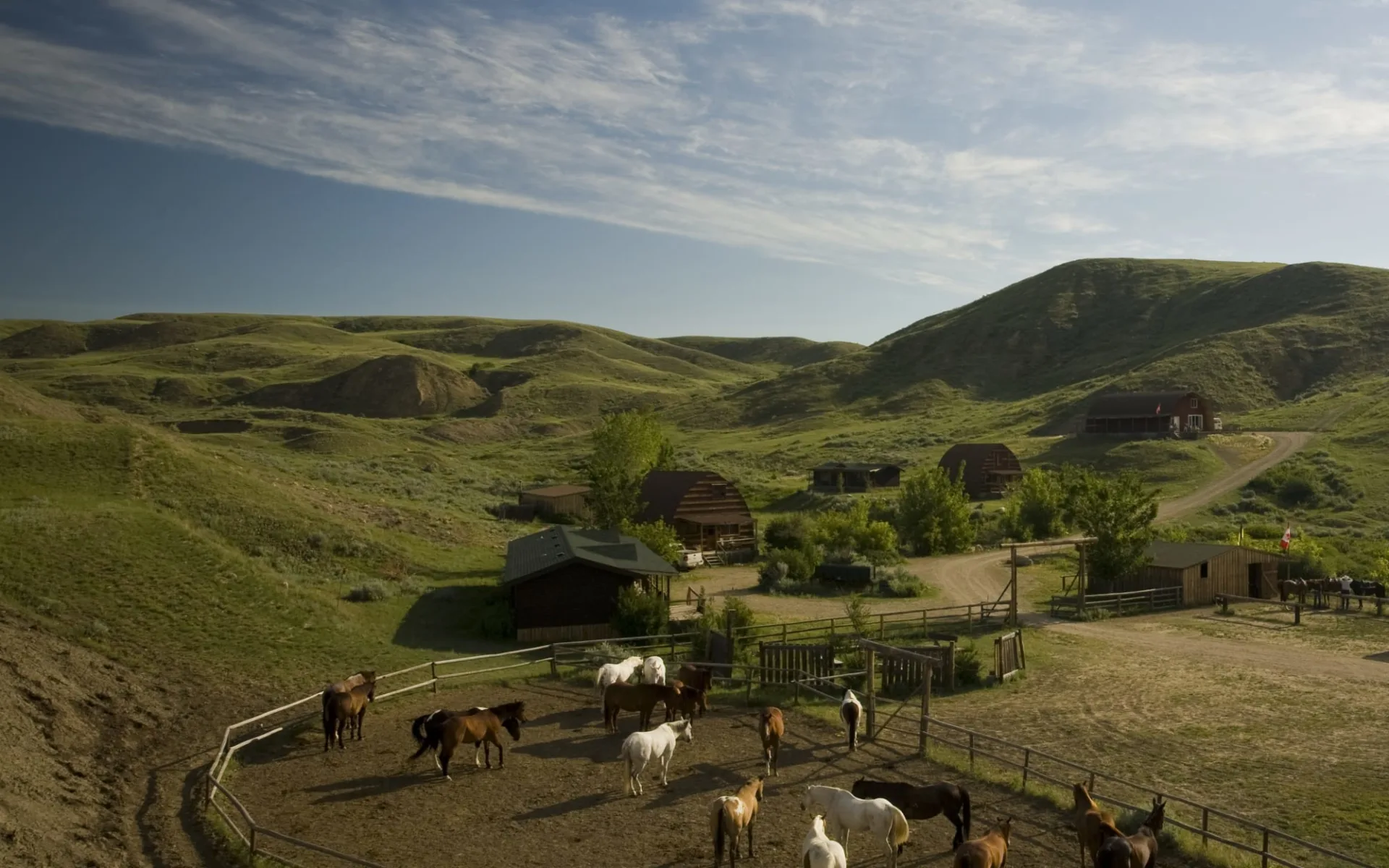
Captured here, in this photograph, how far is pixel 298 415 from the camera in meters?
98.1

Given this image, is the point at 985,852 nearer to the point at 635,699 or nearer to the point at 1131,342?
the point at 635,699

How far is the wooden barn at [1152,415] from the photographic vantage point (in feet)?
291

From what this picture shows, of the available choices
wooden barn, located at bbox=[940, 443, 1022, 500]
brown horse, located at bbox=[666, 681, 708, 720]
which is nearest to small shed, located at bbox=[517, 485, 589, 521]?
wooden barn, located at bbox=[940, 443, 1022, 500]

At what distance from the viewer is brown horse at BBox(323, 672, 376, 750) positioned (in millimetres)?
18797

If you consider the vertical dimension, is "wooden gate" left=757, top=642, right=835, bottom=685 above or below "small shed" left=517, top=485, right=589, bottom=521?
below

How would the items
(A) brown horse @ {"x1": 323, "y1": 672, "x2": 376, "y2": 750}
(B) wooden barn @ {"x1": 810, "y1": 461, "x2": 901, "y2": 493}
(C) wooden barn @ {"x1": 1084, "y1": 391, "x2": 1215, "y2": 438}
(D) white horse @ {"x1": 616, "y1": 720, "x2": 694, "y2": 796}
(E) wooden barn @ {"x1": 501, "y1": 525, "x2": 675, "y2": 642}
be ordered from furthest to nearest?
(C) wooden barn @ {"x1": 1084, "y1": 391, "x2": 1215, "y2": 438}, (B) wooden barn @ {"x1": 810, "y1": 461, "x2": 901, "y2": 493}, (E) wooden barn @ {"x1": 501, "y1": 525, "x2": 675, "y2": 642}, (A) brown horse @ {"x1": 323, "y1": 672, "x2": 376, "y2": 750}, (D) white horse @ {"x1": 616, "y1": 720, "x2": 694, "y2": 796}

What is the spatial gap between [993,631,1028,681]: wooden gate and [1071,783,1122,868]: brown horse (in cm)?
1273

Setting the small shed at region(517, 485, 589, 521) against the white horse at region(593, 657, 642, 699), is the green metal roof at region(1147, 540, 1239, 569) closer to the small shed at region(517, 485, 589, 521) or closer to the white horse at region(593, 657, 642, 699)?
the white horse at region(593, 657, 642, 699)

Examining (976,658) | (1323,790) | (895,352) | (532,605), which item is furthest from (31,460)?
(895,352)

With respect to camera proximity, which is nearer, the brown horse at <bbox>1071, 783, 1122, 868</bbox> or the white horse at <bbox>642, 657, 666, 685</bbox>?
the brown horse at <bbox>1071, 783, 1122, 868</bbox>

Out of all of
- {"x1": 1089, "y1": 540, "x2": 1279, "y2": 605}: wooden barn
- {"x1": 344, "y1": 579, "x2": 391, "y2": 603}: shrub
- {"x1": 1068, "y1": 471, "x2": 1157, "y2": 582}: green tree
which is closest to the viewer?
{"x1": 344, "y1": 579, "x2": 391, "y2": 603}: shrub

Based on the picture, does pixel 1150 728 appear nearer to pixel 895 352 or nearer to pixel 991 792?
pixel 991 792

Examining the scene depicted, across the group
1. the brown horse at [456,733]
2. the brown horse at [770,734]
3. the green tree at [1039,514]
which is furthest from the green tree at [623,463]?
the brown horse at [770,734]

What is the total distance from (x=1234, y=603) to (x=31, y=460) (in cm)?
4768
